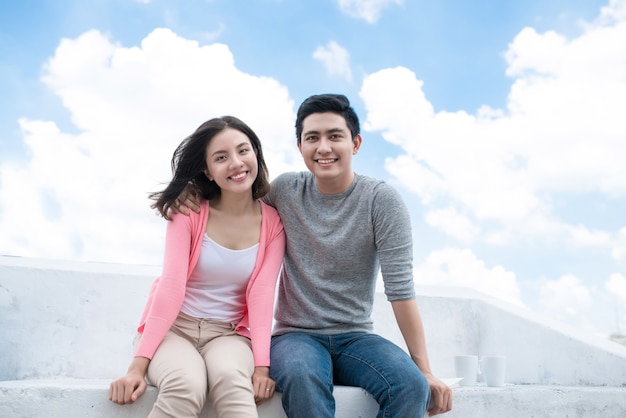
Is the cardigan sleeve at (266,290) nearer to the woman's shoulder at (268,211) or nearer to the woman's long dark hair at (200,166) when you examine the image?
the woman's shoulder at (268,211)

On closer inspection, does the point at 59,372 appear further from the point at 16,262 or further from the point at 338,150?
the point at 338,150

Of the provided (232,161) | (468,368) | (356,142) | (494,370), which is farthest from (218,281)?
(494,370)

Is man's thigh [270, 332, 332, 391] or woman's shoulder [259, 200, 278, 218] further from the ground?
woman's shoulder [259, 200, 278, 218]

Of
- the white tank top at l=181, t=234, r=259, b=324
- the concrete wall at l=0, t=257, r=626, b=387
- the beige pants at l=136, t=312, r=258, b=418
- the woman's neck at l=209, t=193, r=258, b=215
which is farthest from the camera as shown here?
the concrete wall at l=0, t=257, r=626, b=387

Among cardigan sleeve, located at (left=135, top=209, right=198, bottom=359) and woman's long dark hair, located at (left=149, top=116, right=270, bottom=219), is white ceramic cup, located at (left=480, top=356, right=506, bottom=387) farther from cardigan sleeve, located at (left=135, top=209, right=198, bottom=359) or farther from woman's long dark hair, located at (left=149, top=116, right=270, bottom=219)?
cardigan sleeve, located at (left=135, top=209, right=198, bottom=359)

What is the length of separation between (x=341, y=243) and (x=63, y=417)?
36.5 inches

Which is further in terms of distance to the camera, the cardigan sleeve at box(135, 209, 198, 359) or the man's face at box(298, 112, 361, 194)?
the man's face at box(298, 112, 361, 194)

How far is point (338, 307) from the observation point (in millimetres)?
1822

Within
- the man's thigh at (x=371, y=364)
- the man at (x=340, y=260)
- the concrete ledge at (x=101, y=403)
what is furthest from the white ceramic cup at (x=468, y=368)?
the man's thigh at (x=371, y=364)

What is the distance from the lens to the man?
1.73m

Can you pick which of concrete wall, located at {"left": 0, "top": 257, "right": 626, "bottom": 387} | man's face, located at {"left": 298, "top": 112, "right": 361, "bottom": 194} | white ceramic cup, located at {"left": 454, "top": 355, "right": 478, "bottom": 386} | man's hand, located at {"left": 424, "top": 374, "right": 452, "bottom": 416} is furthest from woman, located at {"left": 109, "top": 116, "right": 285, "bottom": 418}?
concrete wall, located at {"left": 0, "top": 257, "right": 626, "bottom": 387}

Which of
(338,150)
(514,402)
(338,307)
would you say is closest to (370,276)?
(338,307)

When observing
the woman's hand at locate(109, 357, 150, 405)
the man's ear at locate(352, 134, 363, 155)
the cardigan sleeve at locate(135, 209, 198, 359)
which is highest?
the man's ear at locate(352, 134, 363, 155)

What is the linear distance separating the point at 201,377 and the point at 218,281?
0.36m
